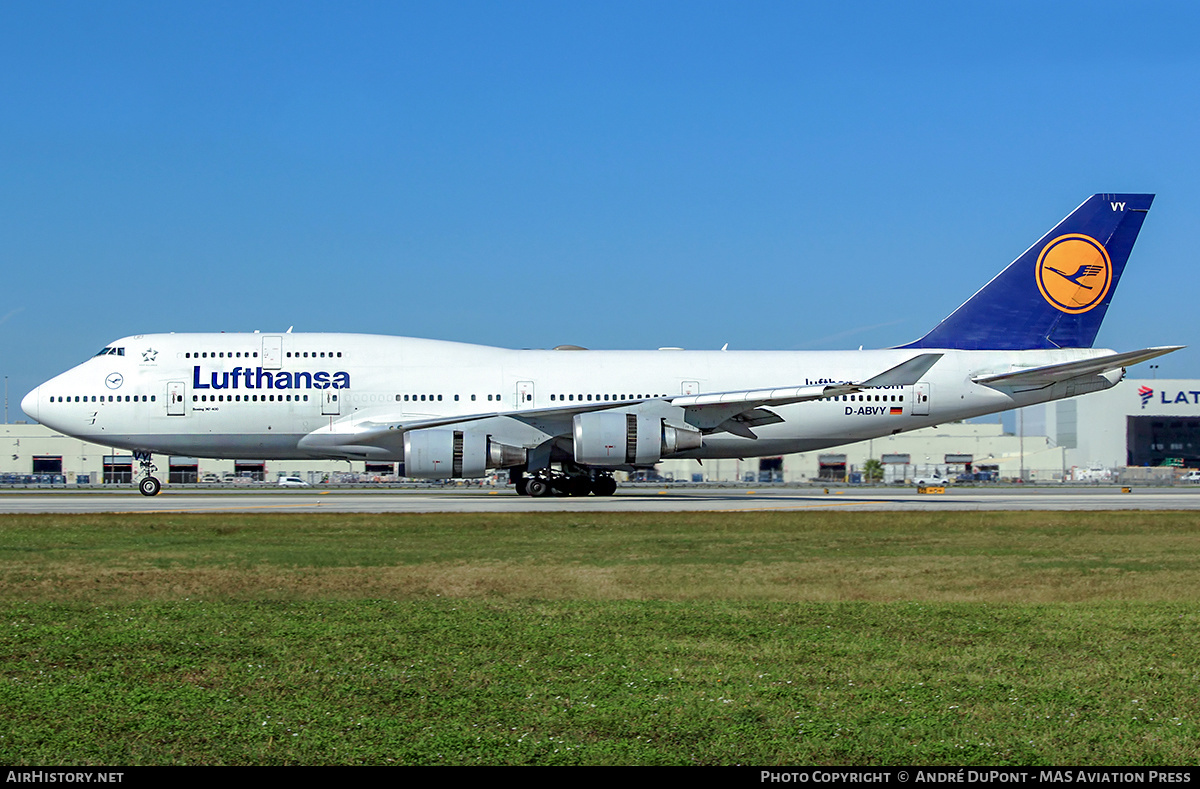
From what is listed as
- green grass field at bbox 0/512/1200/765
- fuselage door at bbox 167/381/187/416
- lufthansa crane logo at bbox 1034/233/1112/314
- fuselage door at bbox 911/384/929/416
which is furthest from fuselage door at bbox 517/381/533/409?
green grass field at bbox 0/512/1200/765

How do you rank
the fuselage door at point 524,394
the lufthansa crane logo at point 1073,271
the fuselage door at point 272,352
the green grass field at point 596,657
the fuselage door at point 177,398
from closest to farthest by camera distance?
1. the green grass field at point 596,657
2. the fuselage door at point 177,398
3. the fuselage door at point 272,352
4. the fuselage door at point 524,394
5. the lufthansa crane logo at point 1073,271

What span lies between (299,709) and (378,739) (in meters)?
0.82

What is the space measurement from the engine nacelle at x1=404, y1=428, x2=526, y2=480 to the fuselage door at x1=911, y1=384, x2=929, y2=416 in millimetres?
13222

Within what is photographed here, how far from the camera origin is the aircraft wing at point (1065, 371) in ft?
93.0

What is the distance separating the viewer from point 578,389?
33094 mm

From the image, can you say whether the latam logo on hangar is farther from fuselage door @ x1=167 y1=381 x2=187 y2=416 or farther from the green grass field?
the green grass field

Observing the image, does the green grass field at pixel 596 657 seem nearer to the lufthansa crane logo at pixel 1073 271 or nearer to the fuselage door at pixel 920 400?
the fuselage door at pixel 920 400

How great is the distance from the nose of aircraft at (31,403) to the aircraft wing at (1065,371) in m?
28.6

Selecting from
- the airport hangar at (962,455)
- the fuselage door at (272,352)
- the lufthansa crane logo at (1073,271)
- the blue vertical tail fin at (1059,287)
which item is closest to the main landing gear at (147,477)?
the fuselage door at (272,352)

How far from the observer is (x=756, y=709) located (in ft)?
21.2

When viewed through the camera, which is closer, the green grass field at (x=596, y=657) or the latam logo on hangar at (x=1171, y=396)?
the green grass field at (x=596, y=657)

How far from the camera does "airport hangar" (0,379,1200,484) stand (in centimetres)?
8506

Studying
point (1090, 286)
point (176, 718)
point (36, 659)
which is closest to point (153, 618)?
point (36, 659)

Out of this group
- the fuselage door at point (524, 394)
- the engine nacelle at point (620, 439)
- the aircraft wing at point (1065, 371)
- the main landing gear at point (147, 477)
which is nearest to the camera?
the aircraft wing at point (1065, 371)
